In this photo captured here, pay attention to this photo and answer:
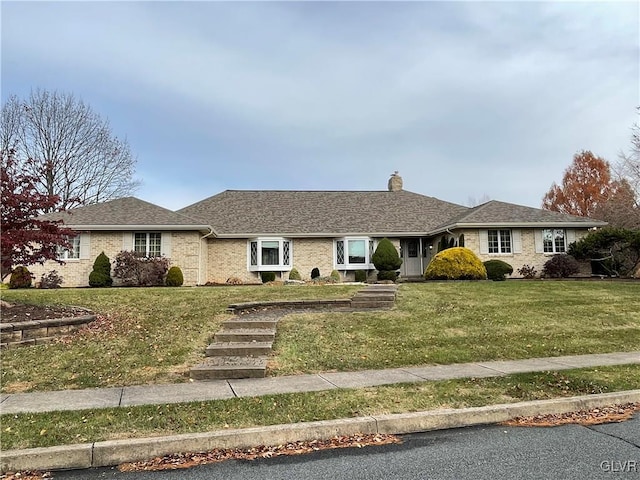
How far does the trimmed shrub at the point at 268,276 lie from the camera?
22.0m

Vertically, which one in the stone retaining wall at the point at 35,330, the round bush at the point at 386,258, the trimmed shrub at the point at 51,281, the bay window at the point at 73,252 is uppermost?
the bay window at the point at 73,252

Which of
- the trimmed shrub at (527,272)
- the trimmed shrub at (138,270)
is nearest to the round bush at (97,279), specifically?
the trimmed shrub at (138,270)

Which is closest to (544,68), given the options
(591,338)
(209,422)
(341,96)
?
(341,96)

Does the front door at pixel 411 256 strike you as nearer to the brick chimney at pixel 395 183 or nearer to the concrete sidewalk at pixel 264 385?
the brick chimney at pixel 395 183

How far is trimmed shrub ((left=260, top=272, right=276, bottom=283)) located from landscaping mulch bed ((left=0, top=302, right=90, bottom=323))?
39.9ft

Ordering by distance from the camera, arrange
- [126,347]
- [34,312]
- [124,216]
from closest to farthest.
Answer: [126,347], [34,312], [124,216]

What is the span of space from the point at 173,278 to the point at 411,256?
43.0 ft

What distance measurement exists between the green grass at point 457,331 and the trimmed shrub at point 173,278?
10244 millimetres

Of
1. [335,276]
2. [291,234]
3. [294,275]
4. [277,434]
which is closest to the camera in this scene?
[277,434]

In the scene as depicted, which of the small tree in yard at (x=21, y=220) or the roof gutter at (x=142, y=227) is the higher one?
the roof gutter at (x=142, y=227)

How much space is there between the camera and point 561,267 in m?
20.9

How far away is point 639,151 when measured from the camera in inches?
842

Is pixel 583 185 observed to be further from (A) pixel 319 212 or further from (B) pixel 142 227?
(B) pixel 142 227

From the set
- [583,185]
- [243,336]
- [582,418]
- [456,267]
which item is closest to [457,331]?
[582,418]
